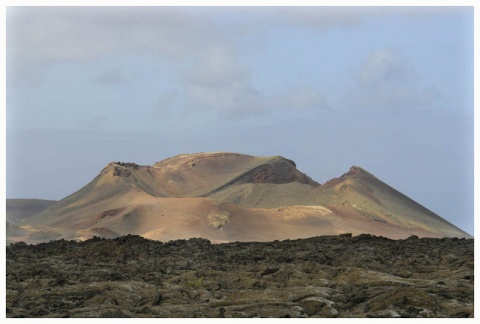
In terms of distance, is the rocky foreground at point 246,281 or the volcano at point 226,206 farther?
the volcano at point 226,206

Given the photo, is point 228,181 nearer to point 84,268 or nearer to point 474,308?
point 84,268

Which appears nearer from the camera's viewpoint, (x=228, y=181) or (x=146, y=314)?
(x=146, y=314)

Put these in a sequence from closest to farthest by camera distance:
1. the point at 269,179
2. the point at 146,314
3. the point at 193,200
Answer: the point at 146,314, the point at 193,200, the point at 269,179

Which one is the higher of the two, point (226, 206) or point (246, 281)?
point (226, 206)

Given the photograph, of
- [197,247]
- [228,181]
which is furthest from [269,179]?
[197,247]

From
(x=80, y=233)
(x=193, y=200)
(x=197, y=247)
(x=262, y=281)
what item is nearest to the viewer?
(x=262, y=281)
